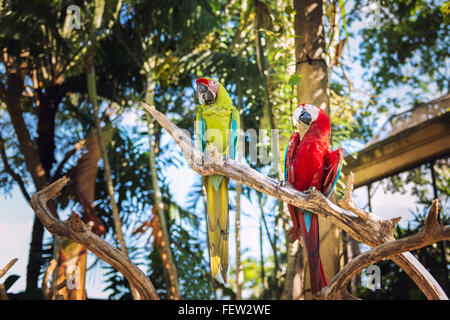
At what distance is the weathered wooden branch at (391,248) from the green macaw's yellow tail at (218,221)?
23.8 inches

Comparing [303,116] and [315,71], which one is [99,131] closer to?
[315,71]

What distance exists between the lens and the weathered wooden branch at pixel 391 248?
1930mm

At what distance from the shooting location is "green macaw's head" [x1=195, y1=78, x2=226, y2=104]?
271 centimetres

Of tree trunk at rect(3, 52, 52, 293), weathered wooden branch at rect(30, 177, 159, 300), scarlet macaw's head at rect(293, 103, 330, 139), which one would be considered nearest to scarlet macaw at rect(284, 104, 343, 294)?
scarlet macaw's head at rect(293, 103, 330, 139)

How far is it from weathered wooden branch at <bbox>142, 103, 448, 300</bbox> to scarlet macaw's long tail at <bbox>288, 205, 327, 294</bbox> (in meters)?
0.10

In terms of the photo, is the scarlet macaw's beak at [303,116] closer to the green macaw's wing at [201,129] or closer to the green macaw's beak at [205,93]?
the green macaw's beak at [205,93]

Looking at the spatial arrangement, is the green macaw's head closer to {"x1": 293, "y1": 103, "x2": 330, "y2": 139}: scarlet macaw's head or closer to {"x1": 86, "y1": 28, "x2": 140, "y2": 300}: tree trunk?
{"x1": 293, "y1": 103, "x2": 330, "y2": 139}: scarlet macaw's head

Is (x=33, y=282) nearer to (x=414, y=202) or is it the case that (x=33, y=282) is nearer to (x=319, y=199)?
(x=319, y=199)

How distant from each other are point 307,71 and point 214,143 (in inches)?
43.1

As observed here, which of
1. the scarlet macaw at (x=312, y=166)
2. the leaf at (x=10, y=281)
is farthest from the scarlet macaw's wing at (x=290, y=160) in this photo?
the leaf at (x=10, y=281)

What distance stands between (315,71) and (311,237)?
1531 millimetres

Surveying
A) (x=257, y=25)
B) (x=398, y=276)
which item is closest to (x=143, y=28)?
(x=257, y=25)

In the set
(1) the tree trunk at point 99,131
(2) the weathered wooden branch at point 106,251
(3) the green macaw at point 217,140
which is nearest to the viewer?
(3) the green macaw at point 217,140

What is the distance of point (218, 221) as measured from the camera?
2561 mm
